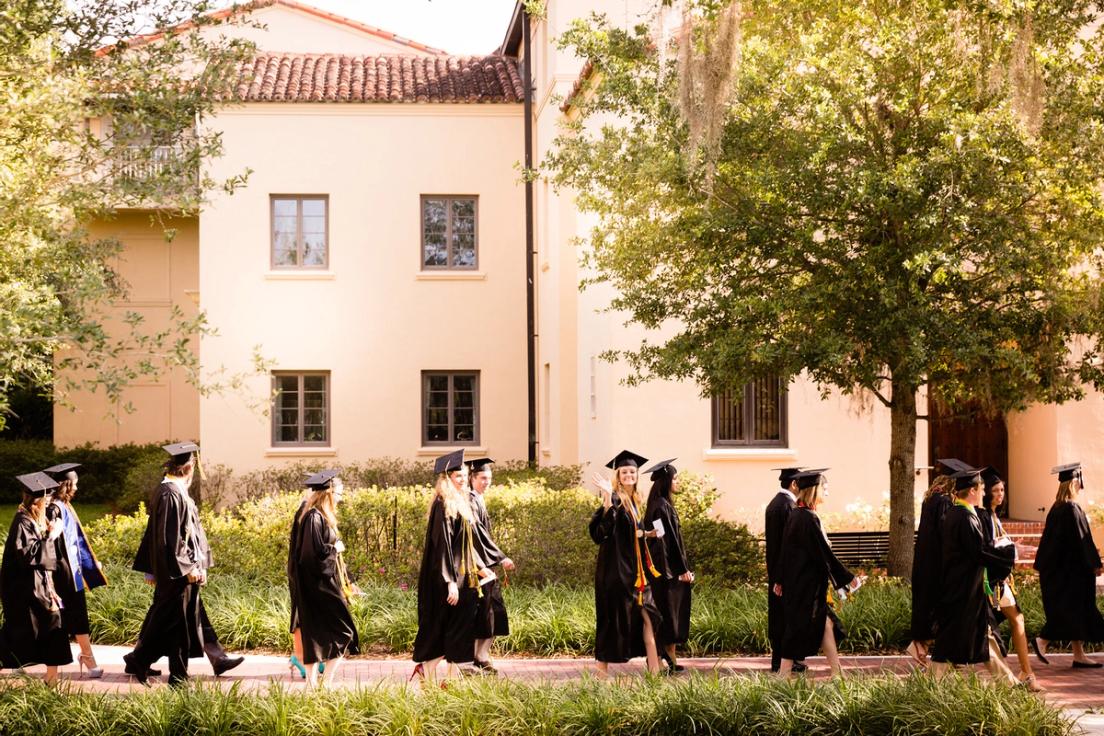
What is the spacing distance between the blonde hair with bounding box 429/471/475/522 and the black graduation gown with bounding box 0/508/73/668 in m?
3.10

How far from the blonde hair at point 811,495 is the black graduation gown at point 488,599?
244cm

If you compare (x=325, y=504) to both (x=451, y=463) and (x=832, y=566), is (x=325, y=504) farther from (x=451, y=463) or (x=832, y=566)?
(x=832, y=566)

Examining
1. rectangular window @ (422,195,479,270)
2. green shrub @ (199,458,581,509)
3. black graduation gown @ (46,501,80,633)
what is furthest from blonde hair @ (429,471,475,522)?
rectangular window @ (422,195,479,270)

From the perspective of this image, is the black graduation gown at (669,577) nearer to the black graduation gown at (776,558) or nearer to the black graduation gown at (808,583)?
the black graduation gown at (776,558)

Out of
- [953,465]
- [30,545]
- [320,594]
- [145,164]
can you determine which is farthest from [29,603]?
[953,465]

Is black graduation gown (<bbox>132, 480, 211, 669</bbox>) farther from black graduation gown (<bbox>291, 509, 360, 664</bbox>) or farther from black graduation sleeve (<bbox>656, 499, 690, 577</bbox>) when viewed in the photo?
black graduation sleeve (<bbox>656, 499, 690, 577</bbox>)

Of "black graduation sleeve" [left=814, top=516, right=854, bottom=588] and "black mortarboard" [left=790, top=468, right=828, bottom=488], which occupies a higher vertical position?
"black mortarboard" [left=790, top=468, right=828, bottom=488]

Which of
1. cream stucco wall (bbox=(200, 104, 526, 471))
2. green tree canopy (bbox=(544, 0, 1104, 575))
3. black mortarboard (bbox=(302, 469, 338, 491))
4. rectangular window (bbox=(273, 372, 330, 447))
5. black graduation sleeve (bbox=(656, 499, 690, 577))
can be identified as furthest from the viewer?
rectangular window (bbox=(273, 372, 330, 447))

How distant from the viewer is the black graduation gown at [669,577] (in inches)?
397

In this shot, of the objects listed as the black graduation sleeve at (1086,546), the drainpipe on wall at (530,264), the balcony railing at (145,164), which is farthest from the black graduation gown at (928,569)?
the drainpipe on wall at (530,264)

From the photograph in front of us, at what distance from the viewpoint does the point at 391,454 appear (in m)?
24.1

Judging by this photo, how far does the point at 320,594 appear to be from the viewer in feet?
31.9

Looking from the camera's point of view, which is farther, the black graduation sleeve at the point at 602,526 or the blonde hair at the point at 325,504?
the black graduation sleeve at the point at 602,526

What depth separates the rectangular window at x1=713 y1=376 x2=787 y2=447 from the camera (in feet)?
58.6
